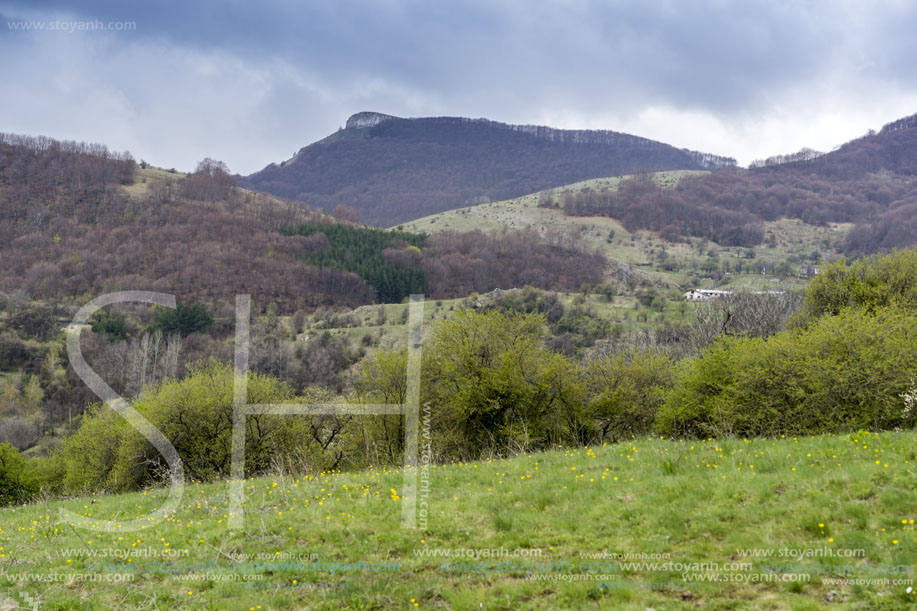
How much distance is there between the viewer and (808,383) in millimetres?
17250

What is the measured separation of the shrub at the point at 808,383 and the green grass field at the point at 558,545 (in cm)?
647

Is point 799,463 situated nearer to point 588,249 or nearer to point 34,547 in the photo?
point 34,547

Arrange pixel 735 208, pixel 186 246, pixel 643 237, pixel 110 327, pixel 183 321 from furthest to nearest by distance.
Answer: pixel 735 208 → pixel 643 237 → pixel 186 246 → pixel 183 321 → pixel 110 327

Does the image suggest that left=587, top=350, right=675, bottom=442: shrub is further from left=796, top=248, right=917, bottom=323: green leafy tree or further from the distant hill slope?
the distant hill slope

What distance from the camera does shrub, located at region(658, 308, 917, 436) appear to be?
1561cm

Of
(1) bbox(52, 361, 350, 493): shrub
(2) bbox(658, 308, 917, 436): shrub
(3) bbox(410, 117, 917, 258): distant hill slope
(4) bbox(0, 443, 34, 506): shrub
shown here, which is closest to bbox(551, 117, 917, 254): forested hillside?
(3) bbox(410, 117, 917, 258): distant hill slope

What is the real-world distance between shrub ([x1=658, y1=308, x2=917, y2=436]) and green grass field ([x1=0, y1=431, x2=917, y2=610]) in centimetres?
647

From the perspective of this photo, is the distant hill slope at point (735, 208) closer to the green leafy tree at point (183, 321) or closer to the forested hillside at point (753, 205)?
the forested hillside at point (753, 205)

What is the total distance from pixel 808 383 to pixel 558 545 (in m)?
14.1

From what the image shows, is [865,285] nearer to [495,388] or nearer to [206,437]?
[495,388]

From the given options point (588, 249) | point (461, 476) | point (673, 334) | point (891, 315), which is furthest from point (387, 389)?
point (588, 249)

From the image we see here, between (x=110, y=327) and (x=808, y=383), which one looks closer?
(x=808, y=383)

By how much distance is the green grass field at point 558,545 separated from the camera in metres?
5.92

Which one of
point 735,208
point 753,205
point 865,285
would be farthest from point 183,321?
point 753,205
